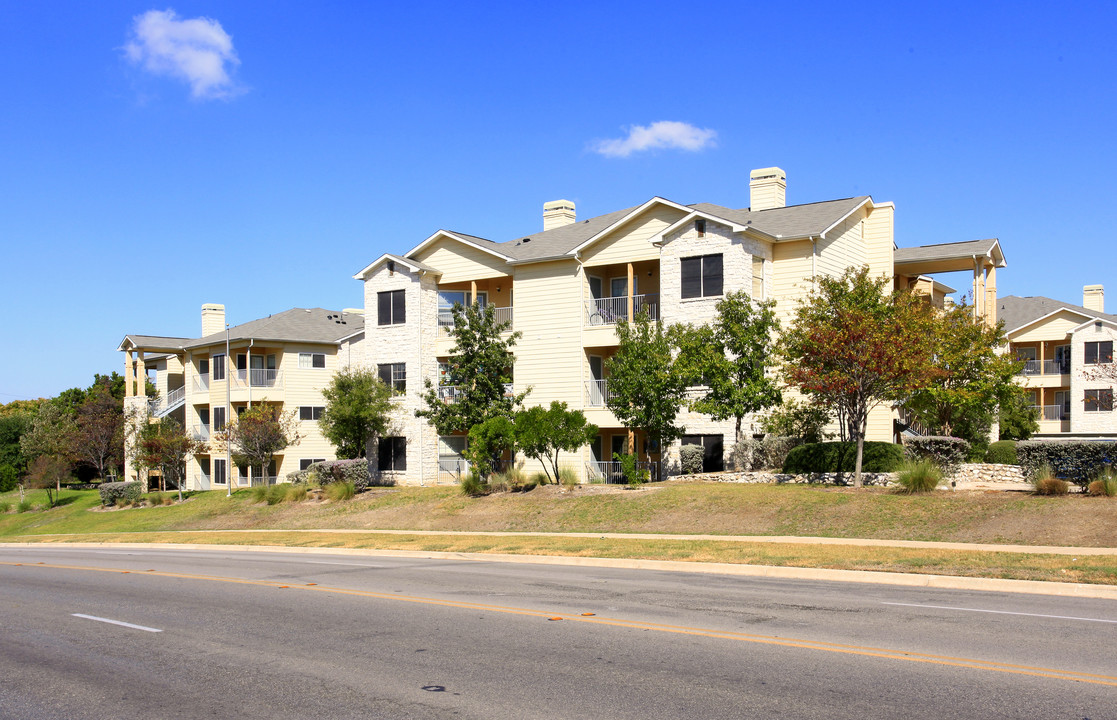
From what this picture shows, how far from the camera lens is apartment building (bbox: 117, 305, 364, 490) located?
171 feet

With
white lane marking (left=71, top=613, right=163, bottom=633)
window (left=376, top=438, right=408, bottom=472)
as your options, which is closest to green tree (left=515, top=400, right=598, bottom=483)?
window (left=376, top=438, right=408, bottom=472)

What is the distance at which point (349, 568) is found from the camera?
1900 cm

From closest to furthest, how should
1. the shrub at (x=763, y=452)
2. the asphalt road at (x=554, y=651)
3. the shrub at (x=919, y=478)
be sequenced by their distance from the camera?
the asphalt road at (x=554, y=651) → the shrub at (x=919, y=478) → the shrub at (x=763, y=452)

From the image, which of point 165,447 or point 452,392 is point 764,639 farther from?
point 165,447

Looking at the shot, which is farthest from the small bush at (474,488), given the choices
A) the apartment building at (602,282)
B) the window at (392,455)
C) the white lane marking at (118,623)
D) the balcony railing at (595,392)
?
the white lane marking at (118,623)

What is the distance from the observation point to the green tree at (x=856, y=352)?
25.5 meters

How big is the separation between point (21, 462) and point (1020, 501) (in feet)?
234

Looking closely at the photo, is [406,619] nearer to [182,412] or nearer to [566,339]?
[566,339]

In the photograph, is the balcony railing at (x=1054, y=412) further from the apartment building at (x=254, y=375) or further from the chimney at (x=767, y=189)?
the apartment building at (x=254, y=375)

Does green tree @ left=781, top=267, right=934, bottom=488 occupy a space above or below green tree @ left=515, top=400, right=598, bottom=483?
above

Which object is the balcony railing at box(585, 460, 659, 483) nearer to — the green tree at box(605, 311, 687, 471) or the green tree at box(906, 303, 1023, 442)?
the green tree at box(605, 311, 687, 471)

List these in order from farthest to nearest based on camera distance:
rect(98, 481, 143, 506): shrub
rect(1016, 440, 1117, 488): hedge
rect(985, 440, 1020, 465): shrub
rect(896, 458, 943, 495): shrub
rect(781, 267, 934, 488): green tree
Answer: rect(98, 481, 143, 506): shrub < rect(985, 440, 1020, 465): shrub < rect(781, 267, 934, 488): green tree < rect(896, 458, 943, 495): shrub < rect(1016, 440, 1117, 488): hedge

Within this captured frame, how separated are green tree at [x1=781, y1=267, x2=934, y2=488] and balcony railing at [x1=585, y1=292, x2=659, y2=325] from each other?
10.1m

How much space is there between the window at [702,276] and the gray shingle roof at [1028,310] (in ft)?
85.7
